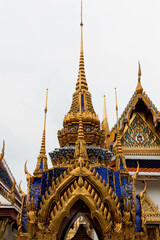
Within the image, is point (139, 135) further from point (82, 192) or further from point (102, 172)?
point (82, 192)

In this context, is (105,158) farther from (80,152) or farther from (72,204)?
(72,204)

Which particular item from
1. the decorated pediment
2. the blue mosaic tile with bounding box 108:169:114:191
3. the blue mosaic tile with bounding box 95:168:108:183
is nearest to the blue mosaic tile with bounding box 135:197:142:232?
the blue mosaic tile with bounding box 108:169:114:191

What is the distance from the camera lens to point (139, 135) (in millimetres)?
10062

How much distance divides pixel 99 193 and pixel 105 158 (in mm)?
1531

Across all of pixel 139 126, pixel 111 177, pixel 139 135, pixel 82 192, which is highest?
pixel 139 126

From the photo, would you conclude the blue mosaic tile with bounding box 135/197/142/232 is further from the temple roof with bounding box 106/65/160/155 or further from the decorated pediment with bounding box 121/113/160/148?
the decorated pediment with bounding box 121/113/160/148

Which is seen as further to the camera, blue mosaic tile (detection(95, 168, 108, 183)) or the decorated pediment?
the decorated pediment

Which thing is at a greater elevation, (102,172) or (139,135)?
(139,135)

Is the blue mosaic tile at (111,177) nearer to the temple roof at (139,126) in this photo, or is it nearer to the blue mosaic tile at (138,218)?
the blue mosaic tile at (138,218)

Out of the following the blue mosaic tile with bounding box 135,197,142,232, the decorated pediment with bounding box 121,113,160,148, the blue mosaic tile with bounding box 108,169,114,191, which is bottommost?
the blue mosaic tile with bounding box 135,197,142,232

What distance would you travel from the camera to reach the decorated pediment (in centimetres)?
990

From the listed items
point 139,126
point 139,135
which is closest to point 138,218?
point 139,135

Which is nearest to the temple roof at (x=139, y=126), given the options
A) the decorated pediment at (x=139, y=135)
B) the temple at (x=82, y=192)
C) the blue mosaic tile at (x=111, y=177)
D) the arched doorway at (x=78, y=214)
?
the decorated pediment at (x=139, y=135)

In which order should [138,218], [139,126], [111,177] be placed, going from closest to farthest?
[138,218]
[111,177]
[139,126]
